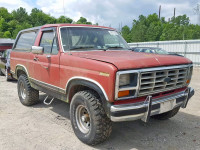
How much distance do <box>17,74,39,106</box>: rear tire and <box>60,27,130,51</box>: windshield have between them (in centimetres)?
200

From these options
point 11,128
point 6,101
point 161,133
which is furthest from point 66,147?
point 6,101

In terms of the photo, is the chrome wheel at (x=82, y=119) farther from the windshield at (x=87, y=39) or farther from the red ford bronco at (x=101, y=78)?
the windshield at (x=87, y=39)

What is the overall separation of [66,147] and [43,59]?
6.31ft

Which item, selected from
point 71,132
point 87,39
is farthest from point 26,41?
point 71,132

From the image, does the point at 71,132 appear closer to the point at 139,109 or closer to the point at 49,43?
the point at 139,109

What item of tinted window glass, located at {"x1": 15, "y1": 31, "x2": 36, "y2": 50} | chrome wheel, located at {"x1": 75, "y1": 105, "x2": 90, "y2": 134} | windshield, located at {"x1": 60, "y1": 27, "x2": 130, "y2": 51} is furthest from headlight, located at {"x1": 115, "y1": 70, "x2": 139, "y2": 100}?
tinted window glass, located at {"x1": 15, "y1": 31, "x2": 36, "y2": 50}

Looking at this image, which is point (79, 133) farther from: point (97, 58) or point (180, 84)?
point (180, 84)

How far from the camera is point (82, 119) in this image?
11.4ft

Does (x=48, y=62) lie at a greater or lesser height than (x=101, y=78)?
greater

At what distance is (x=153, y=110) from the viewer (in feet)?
9.71

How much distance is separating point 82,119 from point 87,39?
5.28 ft

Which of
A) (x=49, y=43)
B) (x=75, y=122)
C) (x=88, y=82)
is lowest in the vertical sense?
(x=75, y=122)

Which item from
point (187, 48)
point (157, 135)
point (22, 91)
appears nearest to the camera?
point (157, 135)

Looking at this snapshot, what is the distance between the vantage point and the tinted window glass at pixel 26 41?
4980mm
